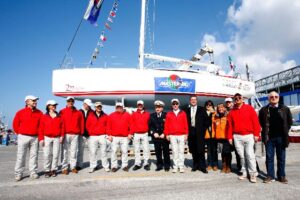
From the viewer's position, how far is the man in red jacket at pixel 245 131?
5.39 metres

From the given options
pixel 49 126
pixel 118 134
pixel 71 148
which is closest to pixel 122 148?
pixel 118 134

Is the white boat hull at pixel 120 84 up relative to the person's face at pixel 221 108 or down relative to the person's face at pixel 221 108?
up

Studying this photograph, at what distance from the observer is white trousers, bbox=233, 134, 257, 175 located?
17.5 feet

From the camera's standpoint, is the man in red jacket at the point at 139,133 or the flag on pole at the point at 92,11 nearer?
the man in red jacket at the point at 139,133

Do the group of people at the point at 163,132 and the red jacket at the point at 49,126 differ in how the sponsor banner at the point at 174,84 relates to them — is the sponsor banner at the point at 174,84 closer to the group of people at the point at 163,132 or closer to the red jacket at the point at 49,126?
the group of people at the point at 163,132

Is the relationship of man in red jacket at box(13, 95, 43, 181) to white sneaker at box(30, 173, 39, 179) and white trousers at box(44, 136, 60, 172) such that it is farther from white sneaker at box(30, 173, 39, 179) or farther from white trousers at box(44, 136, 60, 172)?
white trousers at box(44, 136, 60, 172)

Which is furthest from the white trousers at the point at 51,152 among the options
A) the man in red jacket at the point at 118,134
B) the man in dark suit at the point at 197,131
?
the man in dark suit at the point at 197,131

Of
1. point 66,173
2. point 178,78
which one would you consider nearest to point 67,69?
point 178,78

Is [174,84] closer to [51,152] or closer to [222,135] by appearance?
[222,135]

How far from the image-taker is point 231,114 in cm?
579

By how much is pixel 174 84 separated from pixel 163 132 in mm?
7277

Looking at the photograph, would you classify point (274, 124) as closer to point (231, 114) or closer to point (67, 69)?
point (231, 114)

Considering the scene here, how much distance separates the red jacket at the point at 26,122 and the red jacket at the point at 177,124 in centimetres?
316

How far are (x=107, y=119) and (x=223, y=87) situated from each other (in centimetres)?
1044
